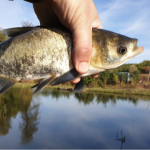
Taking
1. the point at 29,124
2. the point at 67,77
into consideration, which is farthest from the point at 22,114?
the point at 67,77

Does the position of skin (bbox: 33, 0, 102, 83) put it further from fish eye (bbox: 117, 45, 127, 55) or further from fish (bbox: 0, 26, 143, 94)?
fish eye (bbox: 117, 45, 127, 55)

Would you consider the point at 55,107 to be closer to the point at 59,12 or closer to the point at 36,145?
the point at 36,145

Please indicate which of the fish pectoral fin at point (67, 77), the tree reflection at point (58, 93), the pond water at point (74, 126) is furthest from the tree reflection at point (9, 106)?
the fish pectoral fin at point (67, 77)

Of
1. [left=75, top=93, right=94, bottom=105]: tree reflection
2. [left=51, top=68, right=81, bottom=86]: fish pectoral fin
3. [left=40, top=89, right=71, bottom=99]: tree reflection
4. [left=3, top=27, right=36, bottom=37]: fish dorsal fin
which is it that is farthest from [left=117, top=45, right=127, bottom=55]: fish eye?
[left=40, top=89, right=71, bottom=99]: tree reflection

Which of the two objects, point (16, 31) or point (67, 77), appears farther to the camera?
point (16, 31)

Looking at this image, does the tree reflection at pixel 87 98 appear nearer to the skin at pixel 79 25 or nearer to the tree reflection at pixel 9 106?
the tree reflection at pixel 9 106

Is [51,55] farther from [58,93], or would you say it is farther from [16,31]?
[58,93]

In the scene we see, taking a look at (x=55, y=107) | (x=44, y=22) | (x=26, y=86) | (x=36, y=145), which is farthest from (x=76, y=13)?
(x=26, y=86)
